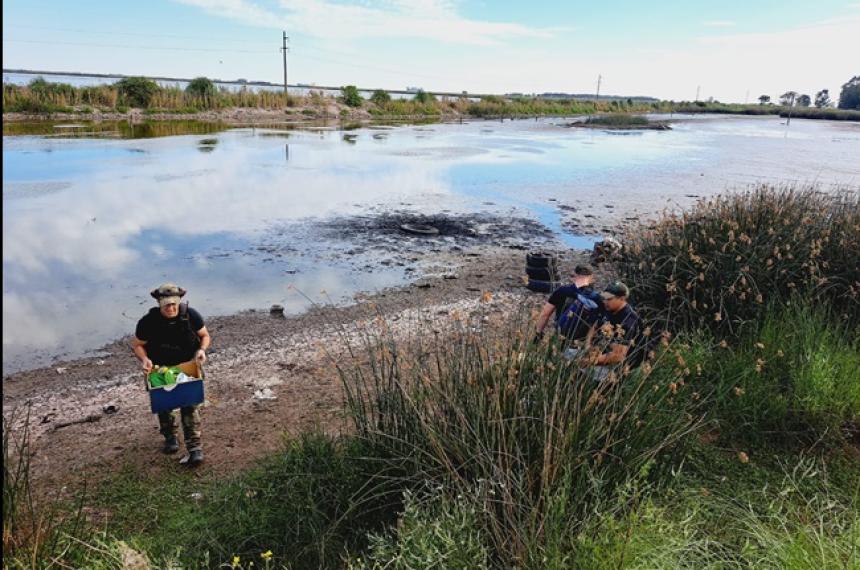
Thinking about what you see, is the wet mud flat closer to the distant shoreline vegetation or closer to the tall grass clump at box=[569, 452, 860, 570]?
the tall grass clump at box=[569, 452, 860, 570]

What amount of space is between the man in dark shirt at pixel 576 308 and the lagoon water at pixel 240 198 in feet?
14.1

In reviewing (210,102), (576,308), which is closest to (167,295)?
(576,308)

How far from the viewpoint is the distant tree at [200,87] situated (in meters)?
47.2

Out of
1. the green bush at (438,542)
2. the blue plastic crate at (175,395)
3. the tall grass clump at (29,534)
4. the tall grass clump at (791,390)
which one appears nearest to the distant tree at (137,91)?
the blue plastic crate at (175,395)

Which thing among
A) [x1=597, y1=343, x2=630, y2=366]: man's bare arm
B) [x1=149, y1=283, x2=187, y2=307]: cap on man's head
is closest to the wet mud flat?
[x1=149, y1=283, x2=187, y2=307]: cap on man's head

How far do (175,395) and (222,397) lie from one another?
3.97 feet

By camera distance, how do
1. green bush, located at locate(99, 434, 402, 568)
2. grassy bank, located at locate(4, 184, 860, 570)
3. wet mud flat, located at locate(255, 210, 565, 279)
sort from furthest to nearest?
wet mud flat, located at locate(255, 210, 565, 279), green bush, located at locate(99, 434, 402, 568), grassy bank, located at locate(4, 184, 860, 570)

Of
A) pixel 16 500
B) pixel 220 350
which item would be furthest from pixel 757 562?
pixel 220 350

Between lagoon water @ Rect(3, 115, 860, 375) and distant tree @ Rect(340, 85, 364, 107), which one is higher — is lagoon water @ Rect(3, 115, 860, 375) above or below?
below

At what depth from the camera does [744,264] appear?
6.48 m

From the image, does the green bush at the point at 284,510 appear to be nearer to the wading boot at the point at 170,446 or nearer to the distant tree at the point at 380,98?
the wading boot at the point at 170,446

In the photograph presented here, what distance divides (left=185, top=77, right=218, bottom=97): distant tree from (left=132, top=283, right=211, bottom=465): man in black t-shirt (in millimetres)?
46928

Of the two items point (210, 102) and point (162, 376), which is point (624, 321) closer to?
point (162, 376)

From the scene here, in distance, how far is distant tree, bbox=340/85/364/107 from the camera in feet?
187
